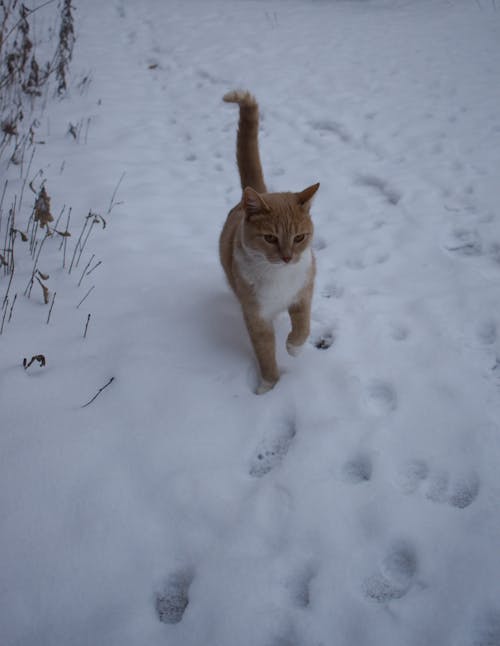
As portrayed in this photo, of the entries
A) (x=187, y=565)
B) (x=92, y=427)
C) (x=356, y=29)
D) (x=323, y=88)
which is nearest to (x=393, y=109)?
(x=323, y=88)

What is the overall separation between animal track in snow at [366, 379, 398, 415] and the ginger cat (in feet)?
1.51

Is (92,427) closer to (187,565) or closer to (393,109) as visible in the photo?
(187,565)

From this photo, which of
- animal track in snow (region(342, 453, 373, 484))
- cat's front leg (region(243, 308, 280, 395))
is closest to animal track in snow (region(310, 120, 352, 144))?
cat's front leg (region(243, 308, 280, 395))

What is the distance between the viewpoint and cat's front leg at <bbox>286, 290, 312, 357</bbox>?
230cm

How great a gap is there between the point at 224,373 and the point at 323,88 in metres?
5.00

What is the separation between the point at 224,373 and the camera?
240cm

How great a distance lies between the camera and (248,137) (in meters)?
2.69

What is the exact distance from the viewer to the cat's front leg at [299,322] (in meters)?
2.30

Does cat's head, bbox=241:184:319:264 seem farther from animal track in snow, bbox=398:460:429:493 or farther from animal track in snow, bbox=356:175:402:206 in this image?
animal track in snow, bbox=356:175:402:206

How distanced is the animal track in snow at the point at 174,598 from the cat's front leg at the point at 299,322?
1246mm

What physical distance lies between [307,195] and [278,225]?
224 millimetres

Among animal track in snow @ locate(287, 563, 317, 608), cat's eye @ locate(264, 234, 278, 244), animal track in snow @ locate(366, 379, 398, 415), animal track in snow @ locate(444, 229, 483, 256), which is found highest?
cat's eye @ locate(264, 234, 278, 244)

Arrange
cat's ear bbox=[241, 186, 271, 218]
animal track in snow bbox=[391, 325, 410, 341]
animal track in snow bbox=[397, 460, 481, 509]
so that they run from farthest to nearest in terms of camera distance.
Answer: animal track in snow bbox=[391, 325, 410, 341] < cat's ear bbox=[241, 186, 271, 218] < animal track in snow bbox=[397, 460, 481, 509]

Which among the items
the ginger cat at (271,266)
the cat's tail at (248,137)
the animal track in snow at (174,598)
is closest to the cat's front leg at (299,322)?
the ginger cat at (271,266)
